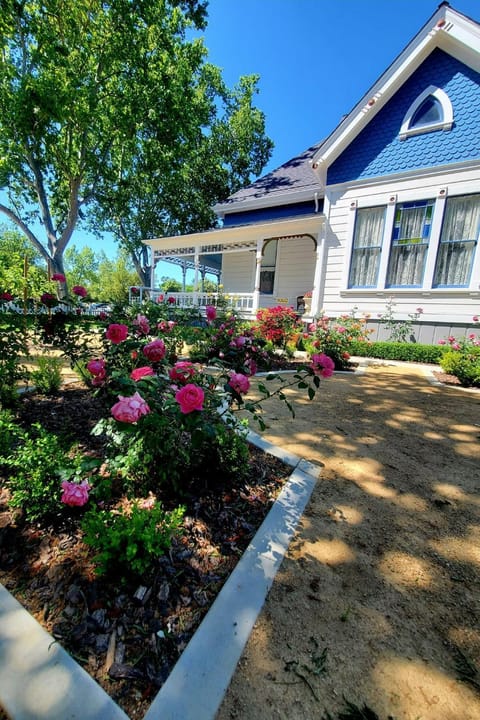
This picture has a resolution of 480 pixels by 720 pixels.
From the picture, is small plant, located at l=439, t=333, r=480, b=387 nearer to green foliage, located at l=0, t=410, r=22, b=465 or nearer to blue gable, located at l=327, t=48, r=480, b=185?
blue gable, located at l=327, t=48, r=480, b=185

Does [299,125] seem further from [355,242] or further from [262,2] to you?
[355,242]

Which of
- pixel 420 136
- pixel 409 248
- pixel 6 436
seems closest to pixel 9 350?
pixel 6 436

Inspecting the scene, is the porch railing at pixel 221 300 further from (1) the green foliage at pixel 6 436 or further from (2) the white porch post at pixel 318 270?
(1) the green foliage at pixel 6 436

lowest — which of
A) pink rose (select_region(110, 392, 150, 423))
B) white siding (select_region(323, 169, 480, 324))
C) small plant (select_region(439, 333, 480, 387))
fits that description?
small plant (select_region(439, 333, 480, 387))

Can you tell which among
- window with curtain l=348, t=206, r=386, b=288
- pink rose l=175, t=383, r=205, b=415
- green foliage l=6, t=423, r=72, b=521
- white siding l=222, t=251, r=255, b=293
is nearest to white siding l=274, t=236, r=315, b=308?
white siding l=222, t=251, r=255, b=293

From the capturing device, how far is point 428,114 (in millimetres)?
7801

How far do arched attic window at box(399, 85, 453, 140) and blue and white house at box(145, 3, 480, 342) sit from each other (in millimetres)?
22

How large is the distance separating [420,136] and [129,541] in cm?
1054

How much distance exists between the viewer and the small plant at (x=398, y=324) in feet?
27.0

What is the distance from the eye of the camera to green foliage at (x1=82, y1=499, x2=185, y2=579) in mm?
1398

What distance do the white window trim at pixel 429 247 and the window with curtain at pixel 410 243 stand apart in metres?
0.11

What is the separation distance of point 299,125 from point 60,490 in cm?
2438

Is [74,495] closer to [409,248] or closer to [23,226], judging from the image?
[409,248]

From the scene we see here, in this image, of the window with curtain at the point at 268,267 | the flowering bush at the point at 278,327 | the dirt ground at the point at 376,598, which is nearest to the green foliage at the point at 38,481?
the dirt ground at the point at 376,598
